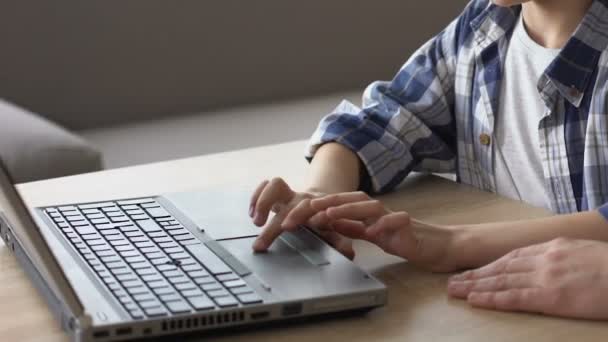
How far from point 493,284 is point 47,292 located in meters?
0.34

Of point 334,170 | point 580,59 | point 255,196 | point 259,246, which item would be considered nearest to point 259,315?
point 259,246

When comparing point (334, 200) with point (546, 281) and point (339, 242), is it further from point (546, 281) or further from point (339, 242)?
point (546, 281)

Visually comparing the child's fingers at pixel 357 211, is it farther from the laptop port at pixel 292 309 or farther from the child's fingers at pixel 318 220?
the laptop port at pixel 292 309

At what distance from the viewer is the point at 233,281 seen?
808 mm

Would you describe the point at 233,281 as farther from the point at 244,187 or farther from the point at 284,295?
the point at 244,187

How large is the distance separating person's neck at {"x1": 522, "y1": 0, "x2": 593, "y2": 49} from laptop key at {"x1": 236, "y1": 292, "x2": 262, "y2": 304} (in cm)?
54

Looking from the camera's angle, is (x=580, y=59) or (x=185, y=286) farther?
(x=580, y=59)

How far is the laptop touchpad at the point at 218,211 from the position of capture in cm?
94

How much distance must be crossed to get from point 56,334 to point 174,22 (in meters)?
1.64

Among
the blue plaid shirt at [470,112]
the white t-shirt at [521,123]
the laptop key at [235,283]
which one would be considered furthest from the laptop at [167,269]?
the white t-shirt at [521,123]

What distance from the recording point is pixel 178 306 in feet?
2.49

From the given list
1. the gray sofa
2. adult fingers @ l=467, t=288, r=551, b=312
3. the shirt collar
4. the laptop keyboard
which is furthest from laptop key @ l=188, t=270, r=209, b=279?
the gray sofa

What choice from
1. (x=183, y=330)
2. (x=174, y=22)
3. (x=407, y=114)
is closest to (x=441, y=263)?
(x=183, y=330)

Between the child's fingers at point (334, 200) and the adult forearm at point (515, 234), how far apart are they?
3.6 inches
